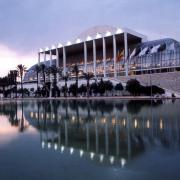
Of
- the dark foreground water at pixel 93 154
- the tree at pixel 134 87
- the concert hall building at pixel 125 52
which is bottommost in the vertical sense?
the dark foreground water at pixel 93 154

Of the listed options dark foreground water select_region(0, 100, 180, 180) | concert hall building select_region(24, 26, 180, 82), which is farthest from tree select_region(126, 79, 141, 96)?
dark foreground water select_region(0, 100, 180, 180)

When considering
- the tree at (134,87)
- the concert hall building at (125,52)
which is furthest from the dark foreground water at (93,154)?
the concert hall building at (125,52)

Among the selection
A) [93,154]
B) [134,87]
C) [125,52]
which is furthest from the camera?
[125,52]

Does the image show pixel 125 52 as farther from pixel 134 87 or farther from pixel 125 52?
pixel 134 87

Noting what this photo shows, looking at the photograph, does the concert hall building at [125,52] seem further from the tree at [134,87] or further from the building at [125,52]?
the tree at [134,87]

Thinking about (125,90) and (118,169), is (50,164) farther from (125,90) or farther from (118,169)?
(125,90)

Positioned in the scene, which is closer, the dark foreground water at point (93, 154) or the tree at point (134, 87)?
the dark foreground water at point (93, 154)

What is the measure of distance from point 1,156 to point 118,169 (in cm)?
486

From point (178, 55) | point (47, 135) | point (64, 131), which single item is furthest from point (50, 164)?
point (178, 55)

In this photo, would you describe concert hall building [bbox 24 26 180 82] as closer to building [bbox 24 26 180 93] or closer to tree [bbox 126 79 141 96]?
building [bbox 24 26 180 93]

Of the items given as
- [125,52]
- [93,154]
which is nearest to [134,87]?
[125,52]

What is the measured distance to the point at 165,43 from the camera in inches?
4245

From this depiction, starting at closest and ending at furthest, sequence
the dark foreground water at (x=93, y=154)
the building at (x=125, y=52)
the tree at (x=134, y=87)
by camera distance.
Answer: the dark foreground water at (x=93, y=154)
the tree at (x=134, y=87)
the building at (x=125, y=52)


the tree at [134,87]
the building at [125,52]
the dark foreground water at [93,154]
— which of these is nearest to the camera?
the dark foreground water at [93,154]
